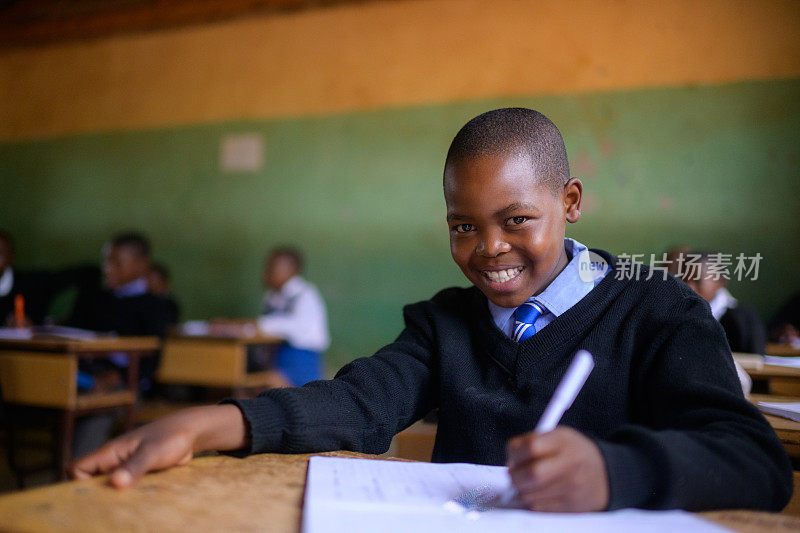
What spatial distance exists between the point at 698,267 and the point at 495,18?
2402mm

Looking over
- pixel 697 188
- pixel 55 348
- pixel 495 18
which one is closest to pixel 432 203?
pixel 495 18

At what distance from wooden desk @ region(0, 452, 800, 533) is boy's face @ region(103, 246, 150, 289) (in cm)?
352

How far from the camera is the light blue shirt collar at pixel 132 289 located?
382 cm

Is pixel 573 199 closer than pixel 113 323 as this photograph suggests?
Yes

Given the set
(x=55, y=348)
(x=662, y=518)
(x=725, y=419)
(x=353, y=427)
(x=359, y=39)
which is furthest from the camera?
(x=359, y=39)

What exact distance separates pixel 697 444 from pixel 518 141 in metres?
0.51

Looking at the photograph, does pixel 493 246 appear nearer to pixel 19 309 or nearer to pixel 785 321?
pixel 785 321

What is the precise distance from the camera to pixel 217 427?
69 centimetres

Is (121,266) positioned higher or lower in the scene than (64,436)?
higher

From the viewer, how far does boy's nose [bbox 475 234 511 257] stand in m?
0.91

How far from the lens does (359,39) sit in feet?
16.1

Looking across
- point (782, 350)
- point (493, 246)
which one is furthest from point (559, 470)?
point (782, 350)

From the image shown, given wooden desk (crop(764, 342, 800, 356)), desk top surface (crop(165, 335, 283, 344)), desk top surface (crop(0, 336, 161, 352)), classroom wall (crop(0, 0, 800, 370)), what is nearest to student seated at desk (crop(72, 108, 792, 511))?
desk top surface (crop(0, 336, 161, 352))

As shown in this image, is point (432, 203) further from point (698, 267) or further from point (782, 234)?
point (782, 234)
